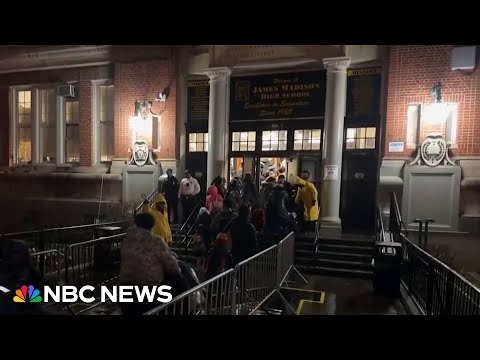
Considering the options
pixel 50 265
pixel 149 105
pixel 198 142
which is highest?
pixel 149 105

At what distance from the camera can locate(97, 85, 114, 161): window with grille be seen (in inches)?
295

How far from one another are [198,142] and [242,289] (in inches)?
197

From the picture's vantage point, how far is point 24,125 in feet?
21.6

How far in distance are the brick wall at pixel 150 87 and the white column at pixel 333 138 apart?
3583 millimetres

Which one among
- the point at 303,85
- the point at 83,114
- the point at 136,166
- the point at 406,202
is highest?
the point at 303,85

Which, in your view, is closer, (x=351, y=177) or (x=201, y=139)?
(x=351, y=177)

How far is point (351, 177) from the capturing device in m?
7.08

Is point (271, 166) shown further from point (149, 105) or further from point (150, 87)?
point (150, 87)

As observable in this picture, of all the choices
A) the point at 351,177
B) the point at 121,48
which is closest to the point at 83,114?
the point at 121,48

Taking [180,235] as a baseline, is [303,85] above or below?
above

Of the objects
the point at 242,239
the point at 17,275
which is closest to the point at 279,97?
the point at 242,239
